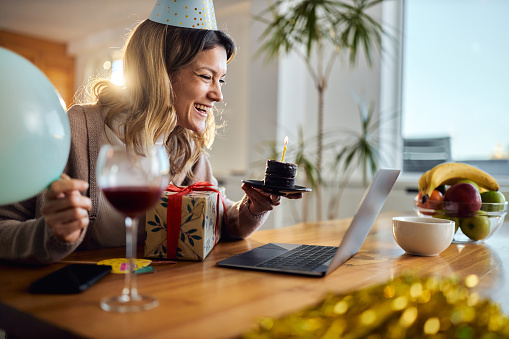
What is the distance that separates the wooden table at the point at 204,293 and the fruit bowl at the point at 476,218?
0.16m

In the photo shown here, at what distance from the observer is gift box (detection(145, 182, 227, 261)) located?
98 centimetres

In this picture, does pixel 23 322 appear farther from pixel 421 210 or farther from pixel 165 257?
pixel 421 210

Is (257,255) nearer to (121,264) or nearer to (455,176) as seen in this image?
(121,264)

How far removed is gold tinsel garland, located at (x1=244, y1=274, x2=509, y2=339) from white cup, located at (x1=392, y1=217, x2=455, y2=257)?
528 millimetres

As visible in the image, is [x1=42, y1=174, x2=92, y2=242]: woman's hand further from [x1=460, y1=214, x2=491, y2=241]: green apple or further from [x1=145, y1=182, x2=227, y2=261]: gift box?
[x1=460, y1=214, x2=491, y2=241]: green apple

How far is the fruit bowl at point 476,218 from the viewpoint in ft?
4.42

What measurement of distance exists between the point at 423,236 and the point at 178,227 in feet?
1.90

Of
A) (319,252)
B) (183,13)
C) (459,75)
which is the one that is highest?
(459,75)

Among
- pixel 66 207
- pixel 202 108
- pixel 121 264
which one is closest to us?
pixel 66 207

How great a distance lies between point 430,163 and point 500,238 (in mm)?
2280

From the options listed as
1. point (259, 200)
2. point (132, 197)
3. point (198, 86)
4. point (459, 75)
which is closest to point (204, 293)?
point (132, 197)

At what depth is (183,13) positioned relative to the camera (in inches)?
54.0

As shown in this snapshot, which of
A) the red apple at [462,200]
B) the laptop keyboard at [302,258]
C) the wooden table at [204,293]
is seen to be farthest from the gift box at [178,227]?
the red apple at [462,200]

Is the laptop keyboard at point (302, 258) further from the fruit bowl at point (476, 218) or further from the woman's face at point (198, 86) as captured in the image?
the woman's face at point (198, 86)
